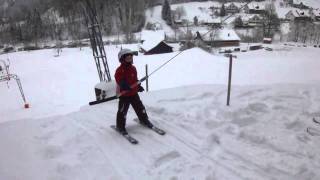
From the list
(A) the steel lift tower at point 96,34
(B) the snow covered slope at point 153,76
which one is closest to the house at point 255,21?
(B) the snow covered slope at point 153,76

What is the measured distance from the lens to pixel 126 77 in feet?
15.8

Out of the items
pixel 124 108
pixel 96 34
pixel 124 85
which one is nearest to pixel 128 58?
pixel 124 85

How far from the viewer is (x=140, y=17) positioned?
66.6 m

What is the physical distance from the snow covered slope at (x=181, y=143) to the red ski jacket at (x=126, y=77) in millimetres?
830

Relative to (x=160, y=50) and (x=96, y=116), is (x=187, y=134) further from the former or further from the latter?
(x=160, y=50)

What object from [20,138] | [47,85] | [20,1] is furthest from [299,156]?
[20,1]

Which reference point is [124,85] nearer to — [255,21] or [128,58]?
[128,58]

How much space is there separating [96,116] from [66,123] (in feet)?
2.17

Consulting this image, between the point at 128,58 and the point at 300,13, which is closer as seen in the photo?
the point at 128,58

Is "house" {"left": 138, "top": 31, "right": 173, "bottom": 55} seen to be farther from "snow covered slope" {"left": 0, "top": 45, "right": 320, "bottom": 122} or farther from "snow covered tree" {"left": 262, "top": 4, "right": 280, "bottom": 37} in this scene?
"snow covered tree" {"left": 262, "top": 4, "right": 280, "bottom": 37}

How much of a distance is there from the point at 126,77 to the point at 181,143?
1495 millimetres

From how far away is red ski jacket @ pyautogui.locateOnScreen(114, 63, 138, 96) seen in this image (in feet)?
15.5

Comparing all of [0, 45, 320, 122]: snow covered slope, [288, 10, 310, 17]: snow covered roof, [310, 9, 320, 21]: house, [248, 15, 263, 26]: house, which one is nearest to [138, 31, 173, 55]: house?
[0, 45, 320, 122]: snow covered slope

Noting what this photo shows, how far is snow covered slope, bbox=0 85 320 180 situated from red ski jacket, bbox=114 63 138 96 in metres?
0.83
